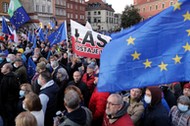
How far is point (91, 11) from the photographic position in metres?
109

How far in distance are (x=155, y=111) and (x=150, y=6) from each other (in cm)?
9155

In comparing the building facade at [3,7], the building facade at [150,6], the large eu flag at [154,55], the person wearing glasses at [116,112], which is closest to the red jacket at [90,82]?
the person wearing glasses at [116,112]

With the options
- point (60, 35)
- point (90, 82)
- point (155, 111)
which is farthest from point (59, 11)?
point (155, 111)

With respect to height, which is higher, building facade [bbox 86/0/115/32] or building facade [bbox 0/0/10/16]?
building facade [bbox 86/0/115/32]

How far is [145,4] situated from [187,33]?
9462 centimetres

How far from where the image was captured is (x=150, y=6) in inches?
3610

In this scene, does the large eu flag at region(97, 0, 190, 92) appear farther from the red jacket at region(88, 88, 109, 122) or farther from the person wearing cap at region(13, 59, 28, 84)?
the person wearing cap at region(13, 59, 28, 84)

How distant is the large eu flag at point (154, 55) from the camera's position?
10.6 ft

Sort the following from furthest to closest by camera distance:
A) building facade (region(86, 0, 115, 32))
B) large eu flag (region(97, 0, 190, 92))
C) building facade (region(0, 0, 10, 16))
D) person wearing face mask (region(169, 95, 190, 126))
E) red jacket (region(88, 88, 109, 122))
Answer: building facade (region(86, 0, 115, 32)) < building facade (region(0, 0, 10, 16)) < red jacket (region(88, 88, 109, 122)) < person wearing face mask (region(169, 95, 190, 126)) < large eu flag (region(97, 0, 190, 92))

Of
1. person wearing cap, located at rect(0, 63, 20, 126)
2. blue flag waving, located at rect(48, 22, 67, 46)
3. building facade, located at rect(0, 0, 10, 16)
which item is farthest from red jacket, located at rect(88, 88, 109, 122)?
building facade, located at rect(0, 0, 10, 16)

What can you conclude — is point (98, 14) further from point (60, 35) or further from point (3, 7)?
point (60, 35)

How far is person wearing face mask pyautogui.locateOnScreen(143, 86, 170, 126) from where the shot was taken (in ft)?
13.4

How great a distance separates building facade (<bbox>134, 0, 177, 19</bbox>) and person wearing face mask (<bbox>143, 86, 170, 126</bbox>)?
8442 centimetres

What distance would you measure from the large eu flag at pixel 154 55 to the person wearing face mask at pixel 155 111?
3.50 feet
